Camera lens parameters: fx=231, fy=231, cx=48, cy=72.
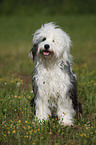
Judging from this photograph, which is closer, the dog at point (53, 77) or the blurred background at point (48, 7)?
the dog at point (53, 77)

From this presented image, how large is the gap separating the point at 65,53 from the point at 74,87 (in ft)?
1.80

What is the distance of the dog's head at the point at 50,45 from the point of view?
10.8ft

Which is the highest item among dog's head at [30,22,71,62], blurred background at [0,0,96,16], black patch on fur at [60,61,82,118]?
blurred background at [0,0,96,16]

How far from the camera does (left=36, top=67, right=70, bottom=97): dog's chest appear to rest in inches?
135

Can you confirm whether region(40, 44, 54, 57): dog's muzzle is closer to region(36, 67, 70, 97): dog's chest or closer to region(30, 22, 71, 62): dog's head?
region(30, 22, 71, 62): dog's head

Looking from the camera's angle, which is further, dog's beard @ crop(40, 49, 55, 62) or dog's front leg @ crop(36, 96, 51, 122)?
dog's front leg @ crop(36, 96, 51, 122)

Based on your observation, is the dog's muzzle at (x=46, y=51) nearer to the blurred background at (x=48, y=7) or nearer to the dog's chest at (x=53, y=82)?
the dog's chest at (x=53, y=82)

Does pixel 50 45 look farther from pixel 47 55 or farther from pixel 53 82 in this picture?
pixel 53 82

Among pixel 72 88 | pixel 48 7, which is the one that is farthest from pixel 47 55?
pixel 48 7

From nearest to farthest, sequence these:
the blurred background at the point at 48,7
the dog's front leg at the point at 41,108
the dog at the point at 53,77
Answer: the dog at the point at 53,77
the dog's front leg at the point at 41,108
the blurred background at the point at 48,7

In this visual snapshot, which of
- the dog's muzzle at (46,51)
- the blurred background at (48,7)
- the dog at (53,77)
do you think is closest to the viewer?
the dog's muzzle at (46,51)

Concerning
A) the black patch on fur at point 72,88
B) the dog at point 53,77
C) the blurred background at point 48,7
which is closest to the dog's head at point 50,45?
the dog at point 53,77

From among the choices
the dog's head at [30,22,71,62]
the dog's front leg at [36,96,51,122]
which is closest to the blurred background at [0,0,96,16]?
the dog's head at [30,22,71,62]

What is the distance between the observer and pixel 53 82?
3445 millimetres
